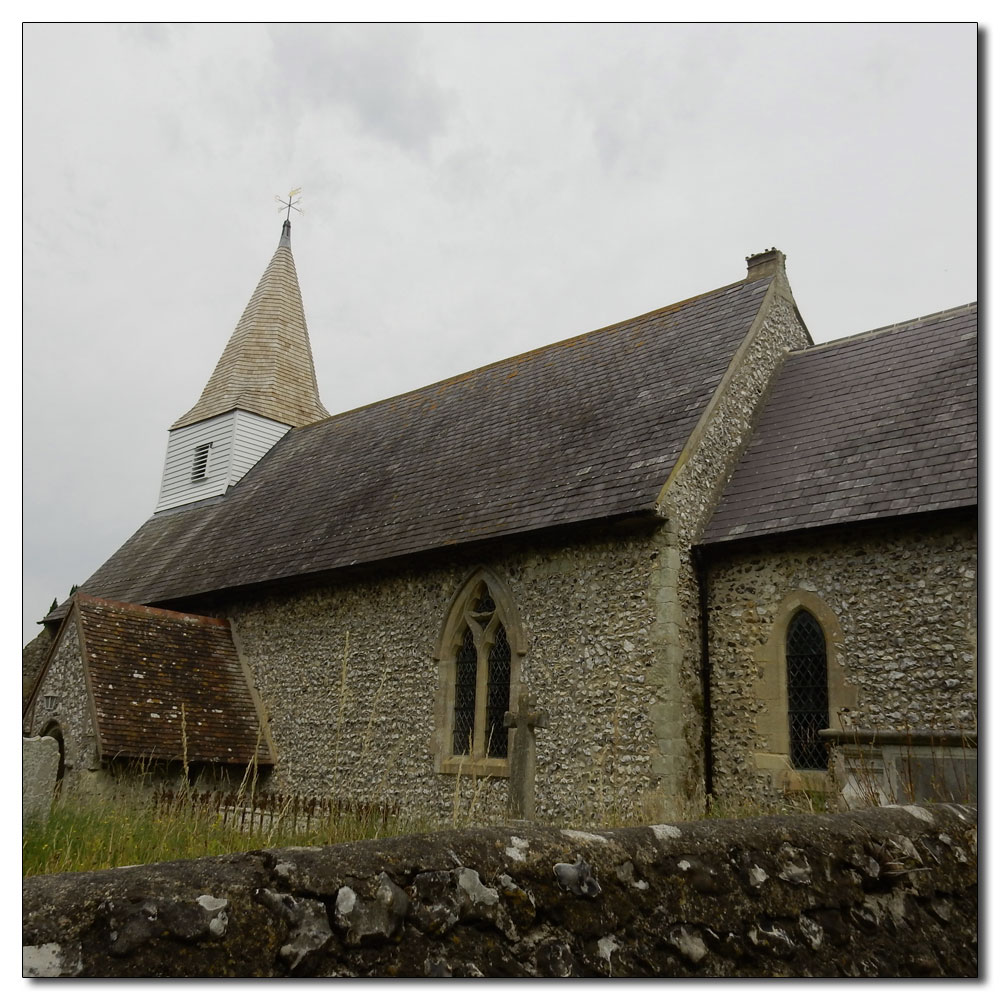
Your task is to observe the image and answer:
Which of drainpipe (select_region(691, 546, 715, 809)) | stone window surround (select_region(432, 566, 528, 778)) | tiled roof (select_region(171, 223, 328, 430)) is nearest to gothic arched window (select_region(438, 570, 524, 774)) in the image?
stone window surround (select_region(432, 566, 528, 778))

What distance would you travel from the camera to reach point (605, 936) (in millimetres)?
3000

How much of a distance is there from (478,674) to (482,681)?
11cm

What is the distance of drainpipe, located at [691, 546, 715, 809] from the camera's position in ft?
33.5

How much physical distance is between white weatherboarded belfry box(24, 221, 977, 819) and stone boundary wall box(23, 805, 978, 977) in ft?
8.23

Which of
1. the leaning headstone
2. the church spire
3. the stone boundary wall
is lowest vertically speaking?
the leaning headstone

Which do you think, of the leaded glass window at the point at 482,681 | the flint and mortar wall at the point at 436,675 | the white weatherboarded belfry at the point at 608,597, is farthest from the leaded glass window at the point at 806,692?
the leaded glass window at the point at 482,681

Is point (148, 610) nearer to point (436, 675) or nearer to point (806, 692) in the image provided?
point (436, 675)

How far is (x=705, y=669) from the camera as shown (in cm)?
1059

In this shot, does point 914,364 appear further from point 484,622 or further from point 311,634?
point 311,634

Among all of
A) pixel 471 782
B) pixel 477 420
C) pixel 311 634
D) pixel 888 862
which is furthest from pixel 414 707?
pixel 888 862

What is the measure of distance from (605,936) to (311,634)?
38.0 ft

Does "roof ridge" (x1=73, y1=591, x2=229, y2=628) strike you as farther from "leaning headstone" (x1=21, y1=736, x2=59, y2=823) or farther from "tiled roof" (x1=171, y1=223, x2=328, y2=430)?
"tiled roof" (x1=171, y1=223, x2=328, y2=430)

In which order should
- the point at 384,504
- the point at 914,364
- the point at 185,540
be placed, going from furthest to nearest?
the point at 185,540
the point at 384,504
the point at 914,364

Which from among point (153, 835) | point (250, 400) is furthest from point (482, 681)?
point (250, 400)
